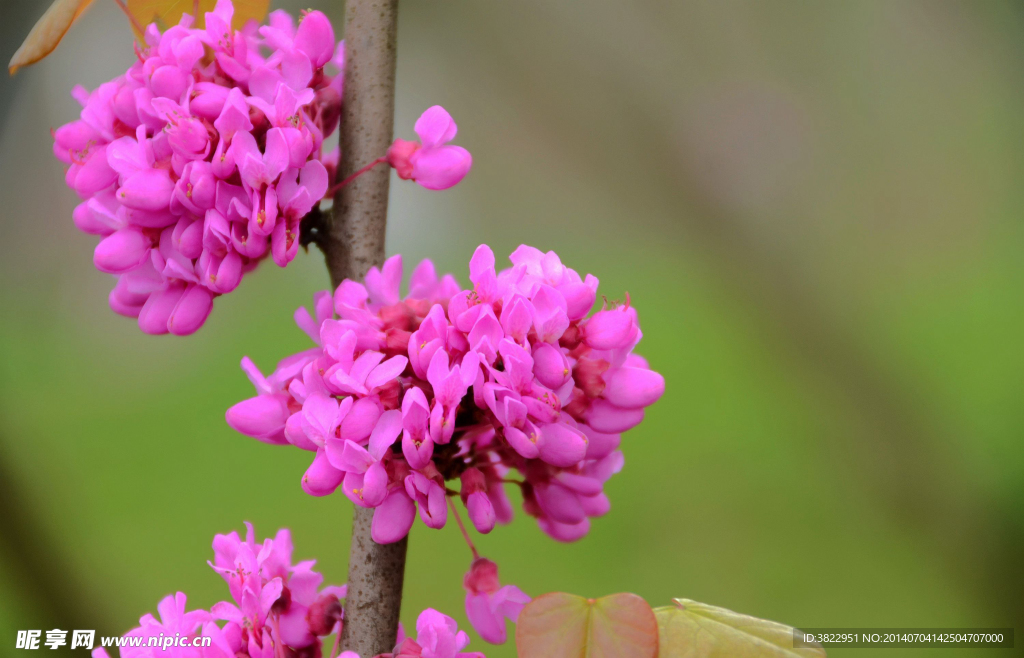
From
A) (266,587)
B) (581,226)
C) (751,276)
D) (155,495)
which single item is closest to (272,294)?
(155,495)

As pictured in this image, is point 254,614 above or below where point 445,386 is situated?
below

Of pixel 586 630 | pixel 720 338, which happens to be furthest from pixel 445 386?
pixel 720 338

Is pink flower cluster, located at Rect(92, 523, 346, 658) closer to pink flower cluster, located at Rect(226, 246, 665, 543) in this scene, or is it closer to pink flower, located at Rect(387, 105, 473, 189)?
pink flower cluster, located at Rect(226, 246, 665, 543)

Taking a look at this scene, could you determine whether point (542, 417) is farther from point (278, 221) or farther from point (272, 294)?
point (272, 294)

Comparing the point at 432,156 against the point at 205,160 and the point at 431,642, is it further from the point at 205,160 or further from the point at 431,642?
the point at 431,642

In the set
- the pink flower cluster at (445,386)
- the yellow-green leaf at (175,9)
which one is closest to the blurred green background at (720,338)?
the yellow-green leaf at (175,9)
